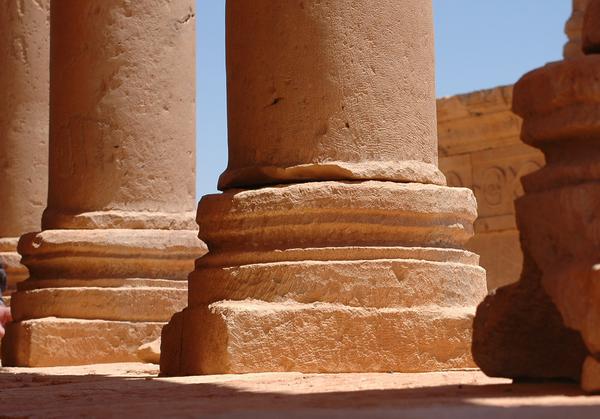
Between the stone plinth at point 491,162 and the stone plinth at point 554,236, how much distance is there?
934 centimetres

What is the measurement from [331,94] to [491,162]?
8.61m

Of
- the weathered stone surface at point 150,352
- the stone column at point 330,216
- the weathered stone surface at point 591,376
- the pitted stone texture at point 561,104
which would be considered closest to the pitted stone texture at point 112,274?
the weathered stone surface at point 150,352

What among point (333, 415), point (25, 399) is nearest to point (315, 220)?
point (25, 399)

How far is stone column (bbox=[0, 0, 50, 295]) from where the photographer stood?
12.7 m

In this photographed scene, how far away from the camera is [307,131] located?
22.2ft

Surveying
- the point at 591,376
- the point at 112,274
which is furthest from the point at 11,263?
the point at 591,376

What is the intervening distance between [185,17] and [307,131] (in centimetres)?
354

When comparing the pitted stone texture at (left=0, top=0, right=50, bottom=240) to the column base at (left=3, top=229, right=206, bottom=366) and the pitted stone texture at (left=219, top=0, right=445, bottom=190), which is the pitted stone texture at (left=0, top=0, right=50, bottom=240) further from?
the pitted stone texture at (left=219, top=0, right=445, bottom=190)

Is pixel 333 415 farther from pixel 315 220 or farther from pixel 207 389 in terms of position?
pixel 315 220

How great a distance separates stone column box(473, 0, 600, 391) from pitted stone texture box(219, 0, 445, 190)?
69.8 inches

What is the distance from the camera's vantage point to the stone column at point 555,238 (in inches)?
178

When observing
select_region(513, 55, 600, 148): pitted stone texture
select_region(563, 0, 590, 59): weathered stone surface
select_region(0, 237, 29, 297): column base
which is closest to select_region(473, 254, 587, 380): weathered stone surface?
select_region(513, 55, 600, 148): pitted stone texture

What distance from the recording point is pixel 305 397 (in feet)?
14.7

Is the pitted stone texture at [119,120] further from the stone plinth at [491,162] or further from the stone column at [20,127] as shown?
the stone plinth at [491,162]
